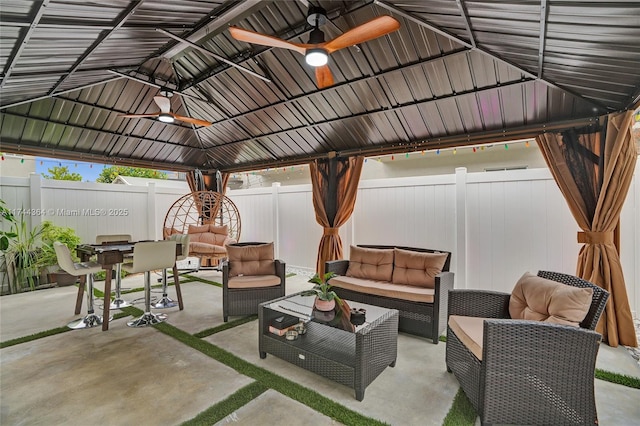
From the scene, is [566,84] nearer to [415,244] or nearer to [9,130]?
[415,244]

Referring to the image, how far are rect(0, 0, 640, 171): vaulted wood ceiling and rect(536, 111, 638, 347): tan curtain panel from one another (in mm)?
254

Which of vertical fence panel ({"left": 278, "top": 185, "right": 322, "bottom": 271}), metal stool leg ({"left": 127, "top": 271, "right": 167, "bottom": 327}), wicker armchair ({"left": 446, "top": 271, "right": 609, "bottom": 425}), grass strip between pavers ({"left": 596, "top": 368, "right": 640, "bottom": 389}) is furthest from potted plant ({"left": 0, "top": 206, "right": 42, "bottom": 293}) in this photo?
grass strip between pavers ({"left": 596, "top": 368, "right": 640, "bottom": 389})

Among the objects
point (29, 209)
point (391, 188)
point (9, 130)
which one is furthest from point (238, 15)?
point (29, 209)

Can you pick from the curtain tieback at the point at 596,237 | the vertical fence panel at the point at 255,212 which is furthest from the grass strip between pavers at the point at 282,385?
the vertical fence panel at the point at 255,212

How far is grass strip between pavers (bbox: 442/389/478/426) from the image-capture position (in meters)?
2.02

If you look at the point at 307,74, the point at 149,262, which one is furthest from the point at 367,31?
the point at 149,262

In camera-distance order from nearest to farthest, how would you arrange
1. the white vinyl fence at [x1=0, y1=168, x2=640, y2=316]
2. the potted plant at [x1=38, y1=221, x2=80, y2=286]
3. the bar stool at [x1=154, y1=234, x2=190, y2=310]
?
the white vinyl fence at [x1=0, y1=168, x2=640, y2=316] < the bar stool at [x1=154, y1=234, x2=190, y2=310] < the potted plant at [x1=38, y1=221, x2=80, y2=286]

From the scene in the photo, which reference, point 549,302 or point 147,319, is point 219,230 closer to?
point 147,319

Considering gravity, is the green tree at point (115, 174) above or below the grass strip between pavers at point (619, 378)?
above

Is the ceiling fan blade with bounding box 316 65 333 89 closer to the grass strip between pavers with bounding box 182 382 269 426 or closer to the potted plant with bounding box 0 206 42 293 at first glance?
the grass strip between pavers with bounding box 182 382 269 426

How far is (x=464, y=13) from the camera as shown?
2428 mm

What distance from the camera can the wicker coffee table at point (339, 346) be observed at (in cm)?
230

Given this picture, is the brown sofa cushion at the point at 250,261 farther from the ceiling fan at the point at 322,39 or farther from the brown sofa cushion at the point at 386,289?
the ceiling fan at the point at 322,39

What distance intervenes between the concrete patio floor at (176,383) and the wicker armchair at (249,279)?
1.08ft
